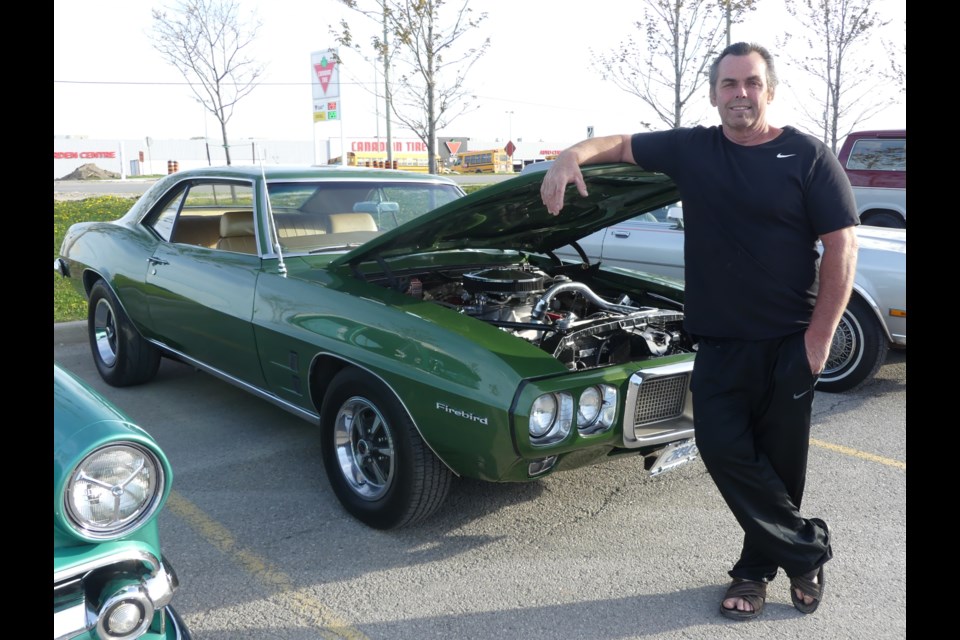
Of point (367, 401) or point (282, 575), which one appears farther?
point (367, 401)

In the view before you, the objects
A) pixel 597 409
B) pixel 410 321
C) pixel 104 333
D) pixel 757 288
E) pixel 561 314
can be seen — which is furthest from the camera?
pixel 104 333

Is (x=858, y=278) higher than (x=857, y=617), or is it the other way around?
(x=858, y=278)

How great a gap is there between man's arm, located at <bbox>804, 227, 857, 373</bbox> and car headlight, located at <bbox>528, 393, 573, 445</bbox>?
0.87 meters

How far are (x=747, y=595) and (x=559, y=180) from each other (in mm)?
1628

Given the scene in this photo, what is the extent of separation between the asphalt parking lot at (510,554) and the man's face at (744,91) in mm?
1723

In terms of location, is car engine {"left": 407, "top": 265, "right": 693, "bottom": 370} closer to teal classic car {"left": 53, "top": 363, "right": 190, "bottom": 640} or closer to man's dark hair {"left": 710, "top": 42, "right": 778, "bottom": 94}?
man's dark hair {"left": 710, "top": 42, "right": 778, "bottom": 94}

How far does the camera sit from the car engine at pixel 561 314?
3611 mm

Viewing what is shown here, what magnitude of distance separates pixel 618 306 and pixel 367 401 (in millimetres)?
1369

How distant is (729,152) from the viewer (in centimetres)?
274

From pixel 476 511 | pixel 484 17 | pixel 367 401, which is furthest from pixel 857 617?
pixel 484 17

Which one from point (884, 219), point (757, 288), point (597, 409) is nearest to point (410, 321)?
point (597, 409)

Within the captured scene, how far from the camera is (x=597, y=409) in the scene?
124 inches

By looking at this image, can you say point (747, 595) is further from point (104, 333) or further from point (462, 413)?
point (104, 333)
